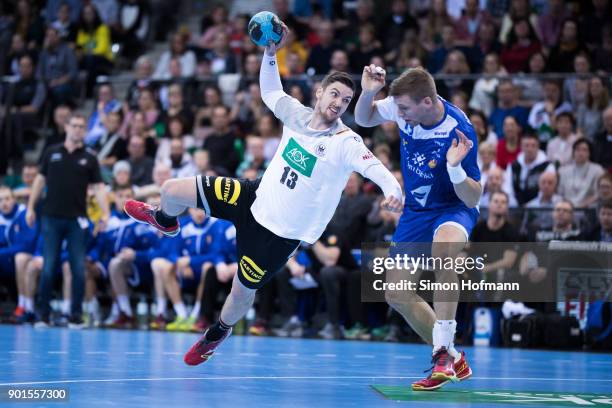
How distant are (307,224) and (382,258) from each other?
5430 mm

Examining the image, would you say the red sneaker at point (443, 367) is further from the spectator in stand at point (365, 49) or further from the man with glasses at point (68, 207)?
the spectator in stand at point (365, 49)

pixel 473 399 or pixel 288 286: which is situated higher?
pixel 288 286

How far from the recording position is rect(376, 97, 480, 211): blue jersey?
7.74 metres

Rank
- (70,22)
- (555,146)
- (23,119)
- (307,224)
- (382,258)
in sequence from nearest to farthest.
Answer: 1. (307,224)
2. (382,258)
3. (555,146)
4. (23,119)
5. (70,22)

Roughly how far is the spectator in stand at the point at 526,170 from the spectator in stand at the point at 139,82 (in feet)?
22.6

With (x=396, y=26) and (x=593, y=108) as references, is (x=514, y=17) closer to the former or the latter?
(x=396, y=26)

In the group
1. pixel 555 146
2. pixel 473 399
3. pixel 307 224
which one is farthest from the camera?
pixel 555 146

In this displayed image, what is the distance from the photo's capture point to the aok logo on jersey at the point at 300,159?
783cm

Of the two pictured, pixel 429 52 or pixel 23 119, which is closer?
pixel 429 52

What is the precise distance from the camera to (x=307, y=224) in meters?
7.93

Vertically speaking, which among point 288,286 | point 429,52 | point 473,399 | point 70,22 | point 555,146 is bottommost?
point 473,399

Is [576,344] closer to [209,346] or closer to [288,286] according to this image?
[288,286]

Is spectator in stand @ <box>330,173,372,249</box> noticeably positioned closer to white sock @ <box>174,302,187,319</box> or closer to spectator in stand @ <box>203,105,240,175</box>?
spectator in stand @ <box>203,105,240,175</box>

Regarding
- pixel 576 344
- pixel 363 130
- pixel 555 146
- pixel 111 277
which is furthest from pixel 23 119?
pixel 576 344
